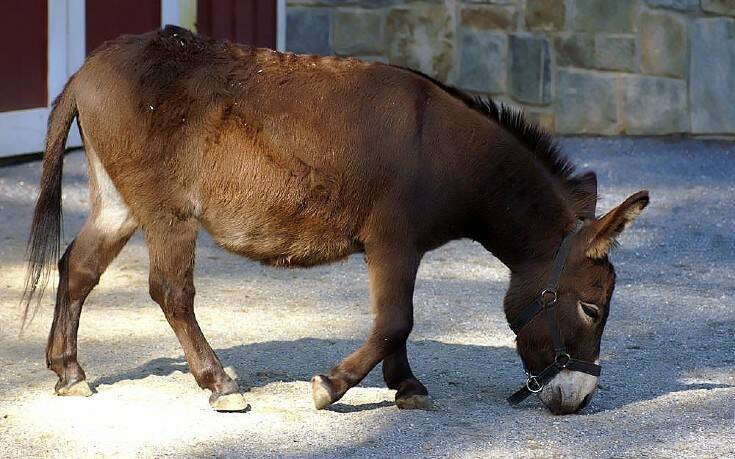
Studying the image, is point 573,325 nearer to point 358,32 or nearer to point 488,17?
point 488,17

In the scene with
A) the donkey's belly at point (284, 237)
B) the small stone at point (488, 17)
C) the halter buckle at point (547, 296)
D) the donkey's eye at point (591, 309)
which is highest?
the small stone at point (488, 17)

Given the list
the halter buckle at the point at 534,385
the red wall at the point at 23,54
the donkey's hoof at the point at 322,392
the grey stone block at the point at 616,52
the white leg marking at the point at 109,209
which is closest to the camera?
the donkey's hoof at the point at 322,392

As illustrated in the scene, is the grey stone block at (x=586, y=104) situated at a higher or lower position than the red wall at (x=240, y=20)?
lower

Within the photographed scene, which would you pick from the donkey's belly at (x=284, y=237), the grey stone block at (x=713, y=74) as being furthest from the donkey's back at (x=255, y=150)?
the grey stone block at (x=713, y=74)

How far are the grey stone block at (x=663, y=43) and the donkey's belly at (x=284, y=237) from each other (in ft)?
17.7

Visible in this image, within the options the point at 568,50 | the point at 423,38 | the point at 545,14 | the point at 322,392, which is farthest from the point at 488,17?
the point at 322,392

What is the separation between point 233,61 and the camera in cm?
465

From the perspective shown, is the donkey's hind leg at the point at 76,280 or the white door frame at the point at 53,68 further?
the white door frame at the point at 53,68

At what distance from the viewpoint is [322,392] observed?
14.5ft

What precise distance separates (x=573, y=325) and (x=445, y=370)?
0.84 m

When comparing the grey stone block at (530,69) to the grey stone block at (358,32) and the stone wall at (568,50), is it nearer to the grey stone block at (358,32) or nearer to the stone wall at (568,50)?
the stone wall at (568,50)

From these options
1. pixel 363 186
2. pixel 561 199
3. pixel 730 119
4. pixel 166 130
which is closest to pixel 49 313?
pixel 166 130

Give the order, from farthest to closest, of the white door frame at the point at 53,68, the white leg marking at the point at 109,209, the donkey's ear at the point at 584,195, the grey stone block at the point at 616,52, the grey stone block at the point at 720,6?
the grey stone block at the point at 616,52
the grey stone block at the point at 720,6
the white door frame at the point at 53,68
the white leg marking at the point at 109,209
the donkey's ear at the point at 584,195

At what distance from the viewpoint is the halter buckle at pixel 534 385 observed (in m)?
4.53
